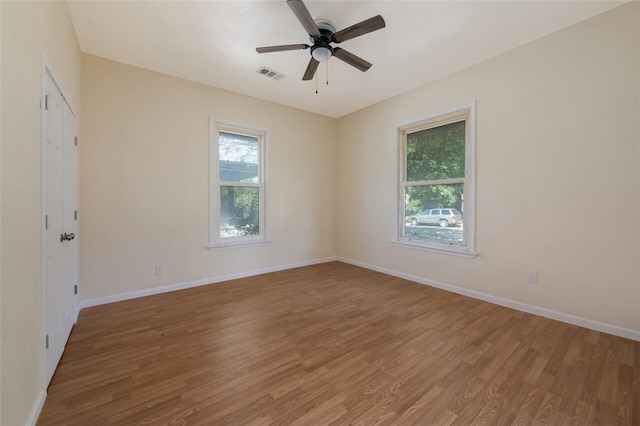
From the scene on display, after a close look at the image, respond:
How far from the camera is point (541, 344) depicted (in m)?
2.24

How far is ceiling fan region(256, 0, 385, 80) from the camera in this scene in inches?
80.4

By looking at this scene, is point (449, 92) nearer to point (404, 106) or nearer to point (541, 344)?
point (404, 106)

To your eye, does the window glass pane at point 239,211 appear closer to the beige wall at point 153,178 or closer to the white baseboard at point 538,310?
the beige wall at point 153,178

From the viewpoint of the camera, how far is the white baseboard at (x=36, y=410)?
1.37 m

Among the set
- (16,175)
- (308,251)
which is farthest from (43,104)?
(308,251)

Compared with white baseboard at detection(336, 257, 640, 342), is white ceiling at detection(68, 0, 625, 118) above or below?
above

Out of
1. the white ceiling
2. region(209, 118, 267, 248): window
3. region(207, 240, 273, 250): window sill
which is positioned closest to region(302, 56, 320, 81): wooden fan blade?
the white ceiling

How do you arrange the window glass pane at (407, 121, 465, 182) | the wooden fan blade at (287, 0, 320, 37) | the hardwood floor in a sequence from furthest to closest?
the window glass pane at (407, 121, 465, 182) → the wooden fan blade at (287, 0, 320, 37) → the hardwood floor

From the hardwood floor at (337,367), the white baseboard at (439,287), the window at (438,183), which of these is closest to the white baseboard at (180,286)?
the white baseboard at (439,287)

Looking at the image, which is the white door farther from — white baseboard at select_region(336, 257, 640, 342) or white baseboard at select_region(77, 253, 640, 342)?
white baseboard at select_region(336, 257, 640, 342)

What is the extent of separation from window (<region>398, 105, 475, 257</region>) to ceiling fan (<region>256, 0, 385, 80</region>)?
165 centimetres

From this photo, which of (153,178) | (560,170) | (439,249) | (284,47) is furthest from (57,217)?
(560,170)

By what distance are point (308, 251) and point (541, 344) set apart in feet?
11.7

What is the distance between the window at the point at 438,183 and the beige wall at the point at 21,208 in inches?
156
